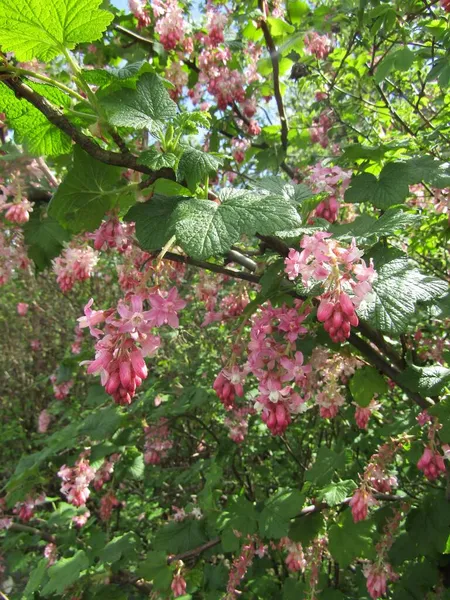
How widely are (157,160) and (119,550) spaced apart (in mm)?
2411

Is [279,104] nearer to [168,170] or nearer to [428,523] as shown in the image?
[168,170]

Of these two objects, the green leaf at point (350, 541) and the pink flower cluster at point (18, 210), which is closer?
the pink flower cluster at point (18, 210)

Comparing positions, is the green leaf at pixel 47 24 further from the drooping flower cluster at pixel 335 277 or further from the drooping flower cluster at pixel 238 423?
the drooping flower cluster at pixel 238 423

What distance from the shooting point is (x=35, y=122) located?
50.1 inches

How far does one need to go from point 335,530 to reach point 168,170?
72.8 inches

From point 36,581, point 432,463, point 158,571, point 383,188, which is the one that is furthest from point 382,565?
point 36,581

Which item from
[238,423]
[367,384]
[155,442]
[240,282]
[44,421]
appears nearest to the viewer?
[367,384]

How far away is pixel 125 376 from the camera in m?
1.10

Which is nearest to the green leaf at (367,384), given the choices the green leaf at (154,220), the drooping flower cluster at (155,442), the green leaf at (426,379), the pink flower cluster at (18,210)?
the green leaf at (426,379)

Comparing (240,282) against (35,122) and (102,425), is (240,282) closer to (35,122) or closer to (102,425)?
(35,122)

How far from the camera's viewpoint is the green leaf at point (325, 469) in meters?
2.21

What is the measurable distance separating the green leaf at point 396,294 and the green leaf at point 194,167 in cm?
51

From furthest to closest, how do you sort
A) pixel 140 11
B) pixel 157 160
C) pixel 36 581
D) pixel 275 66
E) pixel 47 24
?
pixel 140 11 < pixel 275 66 < pixel 36 581 < pixel 157 160 < pixel 47 24

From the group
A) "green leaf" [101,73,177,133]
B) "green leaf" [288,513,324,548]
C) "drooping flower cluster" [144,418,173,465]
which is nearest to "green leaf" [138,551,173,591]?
"green leaf" [288,513,324,548]
